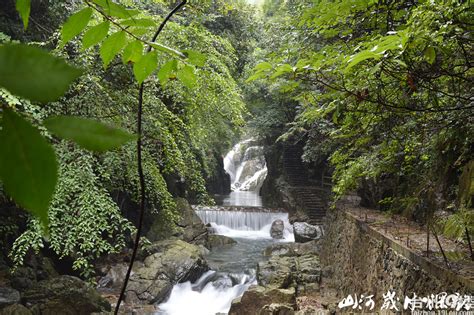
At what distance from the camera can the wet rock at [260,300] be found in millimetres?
6344

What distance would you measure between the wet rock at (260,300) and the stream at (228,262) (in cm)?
101

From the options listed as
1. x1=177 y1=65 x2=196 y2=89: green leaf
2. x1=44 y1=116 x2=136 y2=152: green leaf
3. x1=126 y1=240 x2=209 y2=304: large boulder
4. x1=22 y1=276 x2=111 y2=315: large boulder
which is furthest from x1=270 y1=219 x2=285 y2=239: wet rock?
x1=44 y1=116 x2=136 y2=152: green leaf

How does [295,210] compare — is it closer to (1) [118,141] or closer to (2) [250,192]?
(2) [250,192]

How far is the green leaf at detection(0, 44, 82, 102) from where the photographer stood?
0.29m

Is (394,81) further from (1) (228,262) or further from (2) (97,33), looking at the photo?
(1) (228,262)

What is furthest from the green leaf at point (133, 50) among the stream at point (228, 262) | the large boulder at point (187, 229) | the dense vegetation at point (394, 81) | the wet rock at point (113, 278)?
the large boulder at point (187, 229)

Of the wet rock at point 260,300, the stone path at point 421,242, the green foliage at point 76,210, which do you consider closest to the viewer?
the stone path at point 421,242

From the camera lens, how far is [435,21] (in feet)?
5.60

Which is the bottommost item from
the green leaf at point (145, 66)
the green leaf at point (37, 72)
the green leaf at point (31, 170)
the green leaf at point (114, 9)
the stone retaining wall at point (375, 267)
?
the stone retaining wall at point (375, 267)

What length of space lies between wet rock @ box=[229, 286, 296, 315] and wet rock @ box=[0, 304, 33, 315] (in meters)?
3.46

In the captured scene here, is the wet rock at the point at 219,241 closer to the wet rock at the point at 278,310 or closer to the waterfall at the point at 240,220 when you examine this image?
the waterfall at the point at 240,220

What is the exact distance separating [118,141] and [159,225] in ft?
36.9

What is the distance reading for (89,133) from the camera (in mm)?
331

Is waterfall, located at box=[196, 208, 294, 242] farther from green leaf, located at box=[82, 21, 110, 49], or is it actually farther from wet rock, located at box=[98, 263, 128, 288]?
green leaf, located at box=[82, 21, 110, 49]
